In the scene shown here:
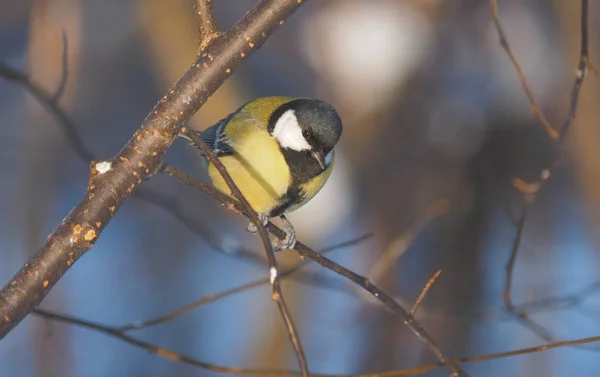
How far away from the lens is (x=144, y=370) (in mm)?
3309

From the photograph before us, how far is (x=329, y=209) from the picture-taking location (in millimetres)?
3350

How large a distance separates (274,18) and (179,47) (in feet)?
5.60

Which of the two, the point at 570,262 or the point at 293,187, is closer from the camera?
the point at 293,187

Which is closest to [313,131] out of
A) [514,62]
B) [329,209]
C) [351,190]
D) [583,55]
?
[514,62]

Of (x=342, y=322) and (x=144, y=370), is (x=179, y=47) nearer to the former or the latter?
(x=342, y=322)

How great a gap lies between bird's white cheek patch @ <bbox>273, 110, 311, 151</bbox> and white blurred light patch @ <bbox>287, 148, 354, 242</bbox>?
49.8 inches

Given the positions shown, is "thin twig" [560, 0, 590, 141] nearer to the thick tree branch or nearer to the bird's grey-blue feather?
the thick tree branch

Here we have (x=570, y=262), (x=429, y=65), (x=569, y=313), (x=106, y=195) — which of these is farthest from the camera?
(x=429, y=65)

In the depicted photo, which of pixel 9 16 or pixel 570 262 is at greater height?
pixel 9 16

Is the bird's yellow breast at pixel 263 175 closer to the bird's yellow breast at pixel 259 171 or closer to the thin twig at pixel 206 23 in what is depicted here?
the bird's yellow breast at pixel 259 171

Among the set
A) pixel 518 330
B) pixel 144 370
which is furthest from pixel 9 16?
pixel 518 330

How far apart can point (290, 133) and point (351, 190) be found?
7.15 ft

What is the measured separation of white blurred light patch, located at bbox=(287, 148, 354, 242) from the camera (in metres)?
2.89

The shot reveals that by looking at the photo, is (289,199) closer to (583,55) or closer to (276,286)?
(583,55)
